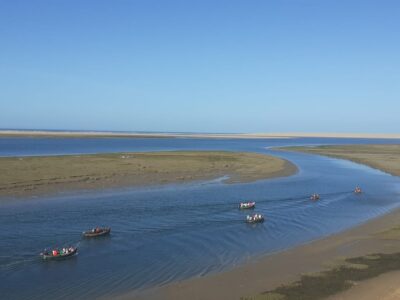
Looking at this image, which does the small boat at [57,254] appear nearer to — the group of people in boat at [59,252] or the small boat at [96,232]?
the group of people in boat at [59,252]

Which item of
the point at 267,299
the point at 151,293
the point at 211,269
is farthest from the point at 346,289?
the point at 151,293

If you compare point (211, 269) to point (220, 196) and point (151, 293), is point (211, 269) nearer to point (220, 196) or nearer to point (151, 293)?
point (151, 293)

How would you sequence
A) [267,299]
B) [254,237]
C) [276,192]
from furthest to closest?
[276,192]
[254,237]
[267,299]

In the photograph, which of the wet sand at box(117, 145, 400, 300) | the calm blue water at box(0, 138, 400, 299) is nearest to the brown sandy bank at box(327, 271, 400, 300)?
the wet sand at box(117, 145, 400, 300)

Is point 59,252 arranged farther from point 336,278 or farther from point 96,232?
point 336,278

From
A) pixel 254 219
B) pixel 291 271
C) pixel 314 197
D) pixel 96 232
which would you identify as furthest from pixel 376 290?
pixel 314 197

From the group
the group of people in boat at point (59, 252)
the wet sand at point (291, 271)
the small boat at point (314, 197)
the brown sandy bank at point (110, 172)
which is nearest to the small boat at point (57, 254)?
the group of people in boat at point (59, 252)
